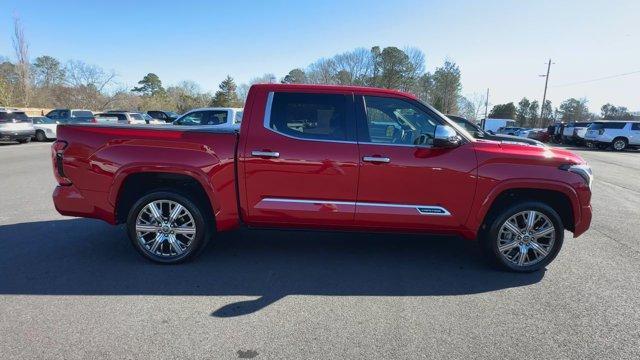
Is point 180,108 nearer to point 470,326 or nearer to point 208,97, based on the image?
point 208,97

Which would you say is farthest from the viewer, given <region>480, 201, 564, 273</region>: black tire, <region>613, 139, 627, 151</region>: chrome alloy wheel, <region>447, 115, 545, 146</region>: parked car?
<region>613, 139, 627, 151</region>: chrome alloy wheel

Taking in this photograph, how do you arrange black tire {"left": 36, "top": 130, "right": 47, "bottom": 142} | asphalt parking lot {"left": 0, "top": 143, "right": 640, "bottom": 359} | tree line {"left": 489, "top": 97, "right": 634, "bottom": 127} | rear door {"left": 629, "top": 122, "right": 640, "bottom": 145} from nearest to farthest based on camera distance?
asphalt parking lot {"left": 0, "top": 143, "right": 640, "bottom": 359}
black tire {"left": 36, "top": 130, "right": 47, "bottom": 142}
rear door {"left": 629, "top": 122, "right": 640, "bottom": 145}
tree line {"left": 489, "top": 97, "right": 634, "bottom": 127}

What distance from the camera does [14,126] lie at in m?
20.5

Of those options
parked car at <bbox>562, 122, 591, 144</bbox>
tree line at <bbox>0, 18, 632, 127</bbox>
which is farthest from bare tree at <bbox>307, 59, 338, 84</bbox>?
parked car at <bbox>562, 122, 591, 144</bbox>

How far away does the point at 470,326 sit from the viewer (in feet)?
11.1

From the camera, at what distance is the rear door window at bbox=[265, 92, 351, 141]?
14.4ft

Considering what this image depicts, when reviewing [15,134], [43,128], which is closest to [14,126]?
[15,134]

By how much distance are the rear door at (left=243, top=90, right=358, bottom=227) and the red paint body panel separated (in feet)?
0.03

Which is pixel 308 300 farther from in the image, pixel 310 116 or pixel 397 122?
pixel 397 122

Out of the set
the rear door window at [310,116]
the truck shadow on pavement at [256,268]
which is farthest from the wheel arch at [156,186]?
the rear door window at [310,116]

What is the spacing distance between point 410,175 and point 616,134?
98.7ft

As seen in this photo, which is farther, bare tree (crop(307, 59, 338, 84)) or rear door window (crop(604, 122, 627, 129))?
bare tree (crop(307, 59, 338, 84))

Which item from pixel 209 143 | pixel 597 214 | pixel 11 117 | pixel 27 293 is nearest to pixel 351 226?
pixel 209 143

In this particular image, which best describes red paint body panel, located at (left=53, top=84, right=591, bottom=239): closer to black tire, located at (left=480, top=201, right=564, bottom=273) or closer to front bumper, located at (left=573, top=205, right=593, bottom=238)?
front bumper, located at (left=573, top=205, right=593, bottom=238)
